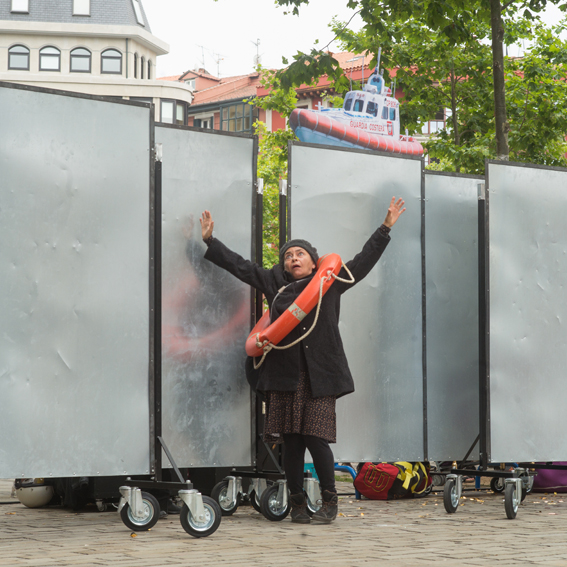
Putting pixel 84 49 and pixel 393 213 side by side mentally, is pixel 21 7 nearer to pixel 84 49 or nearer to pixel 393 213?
pixel 84 49

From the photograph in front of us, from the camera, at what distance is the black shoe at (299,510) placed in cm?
595

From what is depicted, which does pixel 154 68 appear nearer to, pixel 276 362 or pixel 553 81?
pixel 553 81

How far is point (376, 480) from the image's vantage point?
25.4ft

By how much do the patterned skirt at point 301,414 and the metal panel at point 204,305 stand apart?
34 cm

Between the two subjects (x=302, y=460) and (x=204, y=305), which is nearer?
(x=302, y=460)

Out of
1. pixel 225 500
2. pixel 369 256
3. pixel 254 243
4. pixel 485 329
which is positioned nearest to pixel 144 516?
pixel 225 500

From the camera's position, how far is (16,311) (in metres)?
5.24

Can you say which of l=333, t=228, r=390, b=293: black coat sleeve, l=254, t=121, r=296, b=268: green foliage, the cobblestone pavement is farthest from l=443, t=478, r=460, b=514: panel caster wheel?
l=254, t=121, r=296, b=268: green foliage

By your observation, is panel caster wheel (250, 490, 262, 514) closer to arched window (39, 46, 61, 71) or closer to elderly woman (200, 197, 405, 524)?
elderly woman (200, 197, 405, 524)

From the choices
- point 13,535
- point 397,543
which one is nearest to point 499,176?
point 397,543

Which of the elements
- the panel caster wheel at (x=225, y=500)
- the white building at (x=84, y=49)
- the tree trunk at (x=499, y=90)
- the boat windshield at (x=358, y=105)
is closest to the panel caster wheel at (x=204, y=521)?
the panel caster wheel at (x=225, y=500)

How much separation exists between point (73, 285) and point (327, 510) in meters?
2.22

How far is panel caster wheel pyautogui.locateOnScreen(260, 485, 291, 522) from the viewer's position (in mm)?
6051

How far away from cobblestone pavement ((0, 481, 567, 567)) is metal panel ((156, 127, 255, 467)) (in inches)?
24.4
